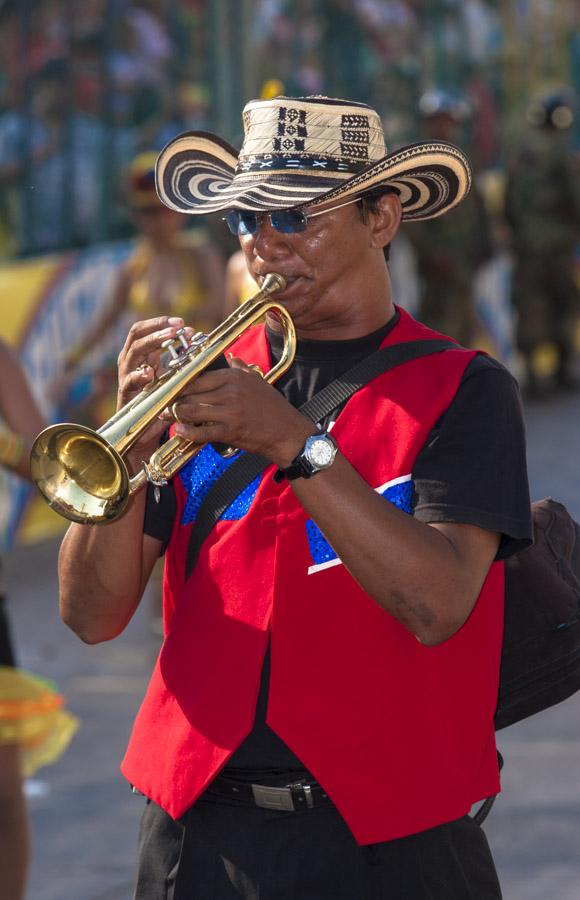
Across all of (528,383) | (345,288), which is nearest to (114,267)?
(528,383)

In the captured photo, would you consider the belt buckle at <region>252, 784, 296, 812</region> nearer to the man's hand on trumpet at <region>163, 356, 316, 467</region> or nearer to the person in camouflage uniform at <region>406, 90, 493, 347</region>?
the man's hand on trumpet at <region>163, 356, 316, 467</region>

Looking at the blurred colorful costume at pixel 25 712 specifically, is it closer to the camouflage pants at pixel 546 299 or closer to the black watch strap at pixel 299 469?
the black watch strap at pixel 299 469

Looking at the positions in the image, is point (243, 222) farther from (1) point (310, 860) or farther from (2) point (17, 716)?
(2) point (17, 716)

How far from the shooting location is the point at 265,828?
2717 mm

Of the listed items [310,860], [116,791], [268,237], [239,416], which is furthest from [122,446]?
[116,791]

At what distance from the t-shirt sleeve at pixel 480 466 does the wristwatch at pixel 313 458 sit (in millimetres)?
212

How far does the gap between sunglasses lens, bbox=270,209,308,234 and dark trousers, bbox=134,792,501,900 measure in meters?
0.92

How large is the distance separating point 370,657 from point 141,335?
0.62 meters

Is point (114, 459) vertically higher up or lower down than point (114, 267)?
higher up

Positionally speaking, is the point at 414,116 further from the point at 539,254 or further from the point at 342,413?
the point at 342,413

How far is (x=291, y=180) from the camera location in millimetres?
2793

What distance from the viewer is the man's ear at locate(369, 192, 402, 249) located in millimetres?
2881

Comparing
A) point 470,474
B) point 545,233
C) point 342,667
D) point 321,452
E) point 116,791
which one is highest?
point 321,452

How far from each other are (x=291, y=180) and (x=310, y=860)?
1.10 m
